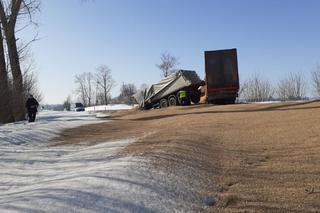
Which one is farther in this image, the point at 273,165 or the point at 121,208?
the point at 273,165

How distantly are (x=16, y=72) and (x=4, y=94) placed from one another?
3.63 m

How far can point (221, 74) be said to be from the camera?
31.8 metres

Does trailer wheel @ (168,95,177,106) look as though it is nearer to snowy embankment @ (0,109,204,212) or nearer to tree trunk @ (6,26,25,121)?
tree trunk @ (6,26,25,121)

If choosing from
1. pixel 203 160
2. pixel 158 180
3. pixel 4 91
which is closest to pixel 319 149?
pixel 203 160

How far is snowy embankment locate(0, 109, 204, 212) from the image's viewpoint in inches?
233

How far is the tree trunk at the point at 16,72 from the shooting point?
28562mm

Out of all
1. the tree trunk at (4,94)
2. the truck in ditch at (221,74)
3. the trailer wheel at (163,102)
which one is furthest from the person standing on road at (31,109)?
the trailer wheel at (163,102)

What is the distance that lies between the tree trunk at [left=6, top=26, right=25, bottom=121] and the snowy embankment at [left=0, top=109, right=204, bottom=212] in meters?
18.4

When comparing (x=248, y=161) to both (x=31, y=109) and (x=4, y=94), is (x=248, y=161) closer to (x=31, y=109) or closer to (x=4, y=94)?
(x=31, y=109)

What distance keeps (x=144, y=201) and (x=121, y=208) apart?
0.43m

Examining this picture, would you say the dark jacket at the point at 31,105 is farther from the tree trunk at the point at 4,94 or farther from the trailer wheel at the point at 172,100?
the trailer wheel at the point at 172,100

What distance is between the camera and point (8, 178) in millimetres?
8484

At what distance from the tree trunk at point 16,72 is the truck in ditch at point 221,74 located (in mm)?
11888

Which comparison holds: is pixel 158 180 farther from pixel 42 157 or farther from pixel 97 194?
pixel 42 157
